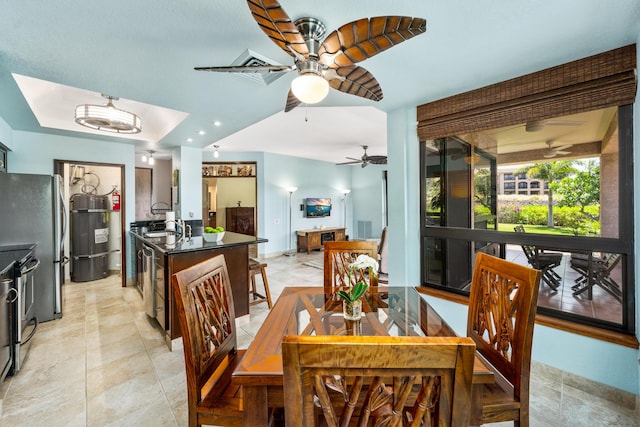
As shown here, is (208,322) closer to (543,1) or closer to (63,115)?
(543,1)

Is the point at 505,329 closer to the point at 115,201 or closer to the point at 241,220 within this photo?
the point at 115,201

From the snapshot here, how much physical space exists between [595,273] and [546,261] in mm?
302

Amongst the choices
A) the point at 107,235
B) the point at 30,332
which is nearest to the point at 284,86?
the point at 30,332

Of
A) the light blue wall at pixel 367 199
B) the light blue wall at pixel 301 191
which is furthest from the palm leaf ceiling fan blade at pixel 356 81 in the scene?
the light blue wall at pixel 367 199

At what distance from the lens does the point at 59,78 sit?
88.5 inches

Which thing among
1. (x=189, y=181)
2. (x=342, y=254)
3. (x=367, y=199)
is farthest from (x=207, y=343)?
(x=367, y=199)

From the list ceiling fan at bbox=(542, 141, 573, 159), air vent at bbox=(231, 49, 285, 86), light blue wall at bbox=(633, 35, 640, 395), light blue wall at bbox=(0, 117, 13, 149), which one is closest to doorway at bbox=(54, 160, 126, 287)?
light blue wall at bbox=(0, 117, 13, 149)

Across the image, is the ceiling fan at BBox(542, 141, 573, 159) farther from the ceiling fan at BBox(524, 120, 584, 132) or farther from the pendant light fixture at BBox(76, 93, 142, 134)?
the pendant light fixture at BBox(76, 93, 142, 134)

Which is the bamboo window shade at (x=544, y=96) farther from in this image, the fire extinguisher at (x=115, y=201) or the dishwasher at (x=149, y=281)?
the fire extinguisher at (x=115, y=201)

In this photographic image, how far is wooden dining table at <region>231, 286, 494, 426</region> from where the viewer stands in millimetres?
979

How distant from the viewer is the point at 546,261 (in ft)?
7.57

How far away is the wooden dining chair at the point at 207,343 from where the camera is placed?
111cm

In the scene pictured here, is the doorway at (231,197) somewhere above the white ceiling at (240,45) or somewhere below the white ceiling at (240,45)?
below

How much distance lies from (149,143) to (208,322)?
4.37m
